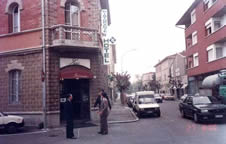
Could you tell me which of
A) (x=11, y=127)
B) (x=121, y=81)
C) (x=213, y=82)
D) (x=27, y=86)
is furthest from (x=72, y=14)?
(x=121, y=81)

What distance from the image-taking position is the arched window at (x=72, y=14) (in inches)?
651

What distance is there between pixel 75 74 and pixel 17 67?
384 cm

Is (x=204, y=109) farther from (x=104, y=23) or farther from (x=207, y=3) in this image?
(x=207, y=3)

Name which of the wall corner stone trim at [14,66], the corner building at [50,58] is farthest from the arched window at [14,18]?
the wall corner stone trim at [14,66]

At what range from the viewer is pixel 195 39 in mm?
36375

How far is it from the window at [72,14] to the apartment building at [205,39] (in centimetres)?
1672

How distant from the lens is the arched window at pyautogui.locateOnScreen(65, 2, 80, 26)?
54.2ft

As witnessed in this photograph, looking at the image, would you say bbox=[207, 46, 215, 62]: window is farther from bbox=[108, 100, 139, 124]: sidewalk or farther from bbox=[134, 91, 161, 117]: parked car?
bbox=[108, 100, 139, 124]: sidewalk

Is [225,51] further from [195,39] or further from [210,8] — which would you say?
[195,39]

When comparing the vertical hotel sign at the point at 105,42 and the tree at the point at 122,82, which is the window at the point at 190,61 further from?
the vertical hotel sign at the point at 105,42

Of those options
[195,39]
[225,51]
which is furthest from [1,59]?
[195,39]

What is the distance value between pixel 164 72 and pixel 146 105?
56809 millimetres

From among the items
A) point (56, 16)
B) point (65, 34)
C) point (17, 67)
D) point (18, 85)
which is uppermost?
point (56, 16)

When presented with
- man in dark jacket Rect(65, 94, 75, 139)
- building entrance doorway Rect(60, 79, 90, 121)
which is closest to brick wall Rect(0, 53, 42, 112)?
building entrance doorway Rect(60, 79, 90, 121)
